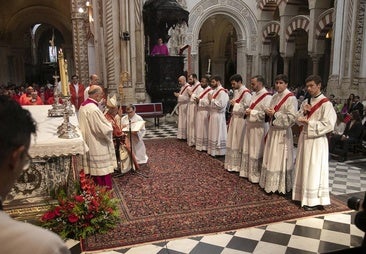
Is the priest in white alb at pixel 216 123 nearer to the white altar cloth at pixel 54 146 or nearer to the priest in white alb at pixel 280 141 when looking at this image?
the priest in white alb at pixel 280 141

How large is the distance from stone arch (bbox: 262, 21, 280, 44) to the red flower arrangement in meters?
14.8

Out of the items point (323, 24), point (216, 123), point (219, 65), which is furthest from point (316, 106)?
point (219, 65)

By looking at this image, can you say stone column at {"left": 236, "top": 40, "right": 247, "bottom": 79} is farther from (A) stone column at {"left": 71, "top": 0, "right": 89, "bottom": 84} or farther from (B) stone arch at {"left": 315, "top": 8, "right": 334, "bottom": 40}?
(A) stone column at {"left": 71, "top": 0, "right": 89, "bottom": 84}

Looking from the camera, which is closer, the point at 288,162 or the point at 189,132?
the point at 288,162

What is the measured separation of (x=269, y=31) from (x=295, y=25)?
1837 millimetres

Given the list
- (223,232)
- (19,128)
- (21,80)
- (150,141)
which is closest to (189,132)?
(150,141)

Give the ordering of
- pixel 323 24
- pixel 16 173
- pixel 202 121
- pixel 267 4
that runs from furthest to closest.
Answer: pixel 267 4 < pixel 323 24 < pixel 202 121 < pixel 16 173

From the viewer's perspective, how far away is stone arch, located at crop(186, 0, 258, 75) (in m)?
16.8

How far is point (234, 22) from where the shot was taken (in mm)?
18000

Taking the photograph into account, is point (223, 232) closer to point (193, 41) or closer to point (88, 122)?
point (88, 122)

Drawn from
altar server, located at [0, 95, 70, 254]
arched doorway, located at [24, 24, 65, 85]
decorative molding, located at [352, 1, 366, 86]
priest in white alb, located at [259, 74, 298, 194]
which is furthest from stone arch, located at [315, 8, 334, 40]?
arched doorway, located at [24, 24, 65, 85]

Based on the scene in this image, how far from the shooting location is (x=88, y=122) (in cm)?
530

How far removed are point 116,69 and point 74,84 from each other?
2.04 metres

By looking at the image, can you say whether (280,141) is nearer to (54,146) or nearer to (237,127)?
(237,127)
